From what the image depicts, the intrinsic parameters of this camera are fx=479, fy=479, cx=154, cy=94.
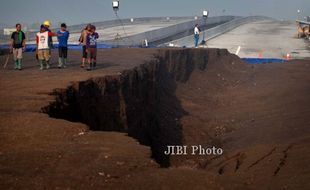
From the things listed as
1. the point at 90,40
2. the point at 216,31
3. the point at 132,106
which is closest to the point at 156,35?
the point at 216,31

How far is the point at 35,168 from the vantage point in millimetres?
6965

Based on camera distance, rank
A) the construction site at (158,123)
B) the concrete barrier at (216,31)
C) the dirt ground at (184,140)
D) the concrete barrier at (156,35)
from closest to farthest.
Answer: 1. the dirt ground at (184,140)
2. the construction site at (158,123)
3. the concrete barrier at (156,35)
4. the concrete barrier at (216,31)

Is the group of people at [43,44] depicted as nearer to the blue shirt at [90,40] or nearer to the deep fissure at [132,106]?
the blue shirt at [90,40]

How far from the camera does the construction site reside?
283 inches

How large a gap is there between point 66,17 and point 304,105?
100506 mm

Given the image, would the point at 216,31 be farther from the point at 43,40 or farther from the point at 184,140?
the point at 43,40

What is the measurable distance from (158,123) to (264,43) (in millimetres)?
35454

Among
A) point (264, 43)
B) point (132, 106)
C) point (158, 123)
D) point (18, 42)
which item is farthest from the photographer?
point (264, 43)

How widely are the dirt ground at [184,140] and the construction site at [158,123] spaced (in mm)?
27

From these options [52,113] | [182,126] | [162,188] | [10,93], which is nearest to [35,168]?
[162,188]

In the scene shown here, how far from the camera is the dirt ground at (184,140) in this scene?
6969 millimetres

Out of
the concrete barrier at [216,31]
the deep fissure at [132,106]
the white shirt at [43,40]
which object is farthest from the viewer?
the concrete barrier at [216,31]

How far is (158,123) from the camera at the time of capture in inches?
679

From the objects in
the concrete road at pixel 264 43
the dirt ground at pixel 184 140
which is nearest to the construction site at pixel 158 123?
the dirt ground at pixel 184 140
